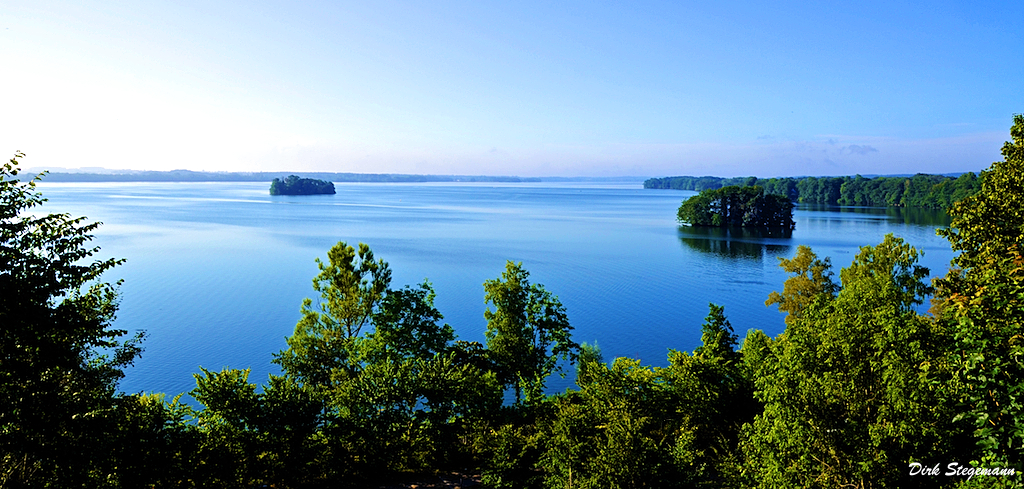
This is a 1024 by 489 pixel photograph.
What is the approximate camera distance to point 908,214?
366 ft

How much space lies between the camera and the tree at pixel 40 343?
28.5 feet

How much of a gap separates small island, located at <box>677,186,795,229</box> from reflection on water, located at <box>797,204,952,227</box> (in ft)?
67.7

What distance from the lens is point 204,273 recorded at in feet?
165

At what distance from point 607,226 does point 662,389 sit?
78.2 metres

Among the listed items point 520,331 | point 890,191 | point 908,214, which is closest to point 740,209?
point 908,214

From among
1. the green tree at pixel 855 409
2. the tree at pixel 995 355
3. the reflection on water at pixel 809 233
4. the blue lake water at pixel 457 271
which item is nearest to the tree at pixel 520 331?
the blue lake water at pixel 457 271

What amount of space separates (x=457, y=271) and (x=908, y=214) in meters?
→ 97.7

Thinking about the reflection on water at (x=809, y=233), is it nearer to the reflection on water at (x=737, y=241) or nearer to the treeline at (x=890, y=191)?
the reflection on water at (x=737, y=241)

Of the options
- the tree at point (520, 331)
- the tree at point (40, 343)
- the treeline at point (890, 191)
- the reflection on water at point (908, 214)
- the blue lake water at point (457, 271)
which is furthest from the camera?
the treeline at point (890, 191)

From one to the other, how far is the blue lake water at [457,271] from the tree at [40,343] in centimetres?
1866

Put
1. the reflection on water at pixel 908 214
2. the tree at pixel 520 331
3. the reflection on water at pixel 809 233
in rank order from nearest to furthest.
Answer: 1. the tree at pixel 520 331
2. the reflection on water at pixel 809 233
3. the reflection on water at pixel 908 214

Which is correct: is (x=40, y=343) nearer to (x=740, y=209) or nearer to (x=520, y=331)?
(x=520, y=331)

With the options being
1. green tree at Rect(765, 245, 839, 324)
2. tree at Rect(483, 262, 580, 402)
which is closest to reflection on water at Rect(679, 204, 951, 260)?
green tree at Rect(765, 245, 839, 324)

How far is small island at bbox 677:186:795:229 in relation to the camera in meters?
89.9
